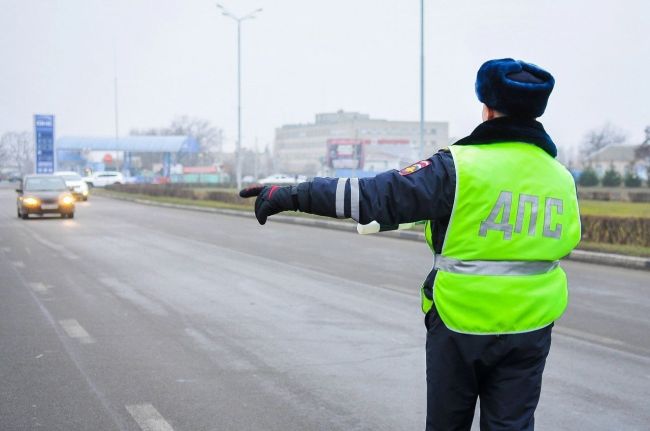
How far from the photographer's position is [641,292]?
1202cm

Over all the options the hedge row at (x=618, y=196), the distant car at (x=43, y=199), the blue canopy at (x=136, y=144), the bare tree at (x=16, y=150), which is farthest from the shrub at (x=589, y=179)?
the bare tree at (x=16, y=150)

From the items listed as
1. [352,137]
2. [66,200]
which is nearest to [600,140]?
[352,137]

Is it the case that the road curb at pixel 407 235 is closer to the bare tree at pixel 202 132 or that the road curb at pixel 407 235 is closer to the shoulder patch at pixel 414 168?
the shoulder patch at pixel 414 168

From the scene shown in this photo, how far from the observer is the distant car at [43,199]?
2884 cm

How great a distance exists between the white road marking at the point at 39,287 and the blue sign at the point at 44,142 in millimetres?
48430

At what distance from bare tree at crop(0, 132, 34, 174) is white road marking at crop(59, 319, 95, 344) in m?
139

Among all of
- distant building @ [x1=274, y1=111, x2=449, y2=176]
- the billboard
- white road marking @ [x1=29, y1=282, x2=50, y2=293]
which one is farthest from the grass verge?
distant building @ [x1=274, y1=111, x2=449, y2=176]

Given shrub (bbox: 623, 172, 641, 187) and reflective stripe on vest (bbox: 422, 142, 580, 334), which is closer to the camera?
reflective stripe on vest (bbox: 422, 142, 580, 334)

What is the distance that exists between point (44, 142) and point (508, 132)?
59.0 meters

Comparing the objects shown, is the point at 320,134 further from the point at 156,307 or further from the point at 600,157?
the point at 156,307

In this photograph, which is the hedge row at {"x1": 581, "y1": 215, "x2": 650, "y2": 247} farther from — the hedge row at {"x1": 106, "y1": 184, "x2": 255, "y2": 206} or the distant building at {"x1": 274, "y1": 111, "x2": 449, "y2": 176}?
the distant building at {"x1": 274, "y1": 111, "x2": 449, "y2": 176}

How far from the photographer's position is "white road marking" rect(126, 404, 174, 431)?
5.21 metres

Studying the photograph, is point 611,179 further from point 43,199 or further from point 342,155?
point 43,199

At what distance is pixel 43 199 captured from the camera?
1136 inches
